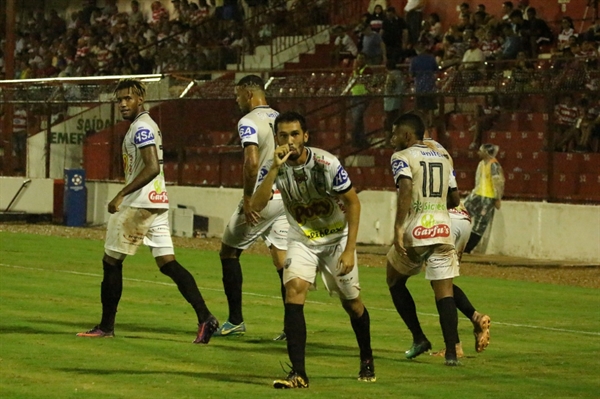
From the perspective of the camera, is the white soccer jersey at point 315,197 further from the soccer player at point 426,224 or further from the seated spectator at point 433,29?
the seated spectator at point 433,29

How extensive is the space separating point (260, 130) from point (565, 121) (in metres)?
11.6

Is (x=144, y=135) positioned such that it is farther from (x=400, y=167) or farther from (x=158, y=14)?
(x=158, y=14)

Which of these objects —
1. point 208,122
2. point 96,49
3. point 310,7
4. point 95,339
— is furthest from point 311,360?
point 96,49

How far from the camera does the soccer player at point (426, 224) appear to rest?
33.5 feet

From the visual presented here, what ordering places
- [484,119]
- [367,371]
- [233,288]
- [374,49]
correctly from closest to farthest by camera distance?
[367,371]
[233,288]
[484,119]
[374,49]

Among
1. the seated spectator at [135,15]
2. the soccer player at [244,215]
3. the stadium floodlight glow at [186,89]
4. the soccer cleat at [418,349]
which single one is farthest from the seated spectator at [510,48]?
the seated spectator at [135,15]

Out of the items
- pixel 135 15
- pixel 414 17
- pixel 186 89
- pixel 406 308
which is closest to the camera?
pixel 406 308

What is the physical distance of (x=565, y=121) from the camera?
2192 cm

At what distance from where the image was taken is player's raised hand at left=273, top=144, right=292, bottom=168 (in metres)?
8.70

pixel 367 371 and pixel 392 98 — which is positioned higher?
pixel 392 98

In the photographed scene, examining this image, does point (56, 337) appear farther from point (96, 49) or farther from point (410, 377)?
point (96, 49)

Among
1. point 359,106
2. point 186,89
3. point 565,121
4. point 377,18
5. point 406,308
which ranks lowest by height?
point 406,308

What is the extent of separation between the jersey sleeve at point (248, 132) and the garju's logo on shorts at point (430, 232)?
5.97 feet

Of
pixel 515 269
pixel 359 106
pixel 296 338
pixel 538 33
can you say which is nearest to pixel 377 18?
pixel 538 33
